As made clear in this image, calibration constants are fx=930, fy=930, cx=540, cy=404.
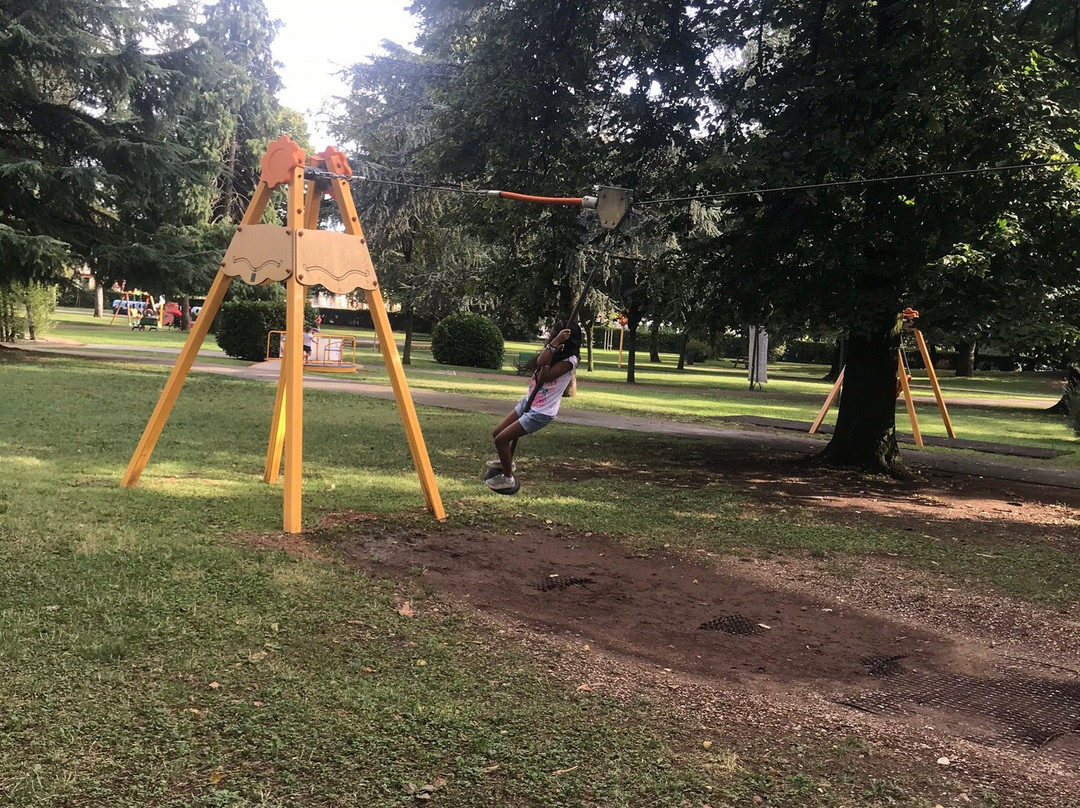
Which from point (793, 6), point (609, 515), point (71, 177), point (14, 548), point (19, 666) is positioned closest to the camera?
point (19, 666)

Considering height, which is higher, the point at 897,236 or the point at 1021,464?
the point at 897,236

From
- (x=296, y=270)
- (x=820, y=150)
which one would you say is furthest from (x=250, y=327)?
(x=296, y=270)

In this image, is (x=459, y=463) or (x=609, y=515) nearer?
(x=609, y=515)

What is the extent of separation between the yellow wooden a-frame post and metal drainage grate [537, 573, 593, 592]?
1.63 metres

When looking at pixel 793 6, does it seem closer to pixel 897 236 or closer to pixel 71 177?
pixel 897 236

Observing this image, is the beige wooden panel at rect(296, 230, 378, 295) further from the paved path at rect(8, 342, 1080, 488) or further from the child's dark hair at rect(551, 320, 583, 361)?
the paved path at rect(8, 342, 1080, 488)

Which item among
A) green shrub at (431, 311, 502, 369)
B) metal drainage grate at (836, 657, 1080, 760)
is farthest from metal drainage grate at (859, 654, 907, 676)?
green shrub at (431, 311, 502, 369)

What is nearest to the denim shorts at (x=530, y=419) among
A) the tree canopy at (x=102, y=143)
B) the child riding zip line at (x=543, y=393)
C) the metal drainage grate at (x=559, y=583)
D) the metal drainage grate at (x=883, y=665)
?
the child riding zip line at (x=543, y=393)

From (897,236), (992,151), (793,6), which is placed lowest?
(897,236)

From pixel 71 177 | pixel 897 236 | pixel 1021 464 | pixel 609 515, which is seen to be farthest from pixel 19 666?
pixel 71 177

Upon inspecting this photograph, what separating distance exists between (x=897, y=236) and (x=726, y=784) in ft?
25.4

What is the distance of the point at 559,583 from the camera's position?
572cm

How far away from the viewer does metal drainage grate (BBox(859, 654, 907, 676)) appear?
453cm

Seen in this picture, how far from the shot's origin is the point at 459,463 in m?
10.2
